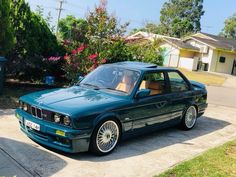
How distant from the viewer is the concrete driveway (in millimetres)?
5090

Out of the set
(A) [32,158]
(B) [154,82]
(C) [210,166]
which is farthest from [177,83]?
(A) [32,158]

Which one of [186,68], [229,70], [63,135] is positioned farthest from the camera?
[229,70]

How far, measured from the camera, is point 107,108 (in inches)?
225

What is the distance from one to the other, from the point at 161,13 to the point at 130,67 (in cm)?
6901

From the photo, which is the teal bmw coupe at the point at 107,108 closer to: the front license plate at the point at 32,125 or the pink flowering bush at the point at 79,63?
the front license plate at the point at 32,125

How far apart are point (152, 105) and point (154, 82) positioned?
64 centimetres

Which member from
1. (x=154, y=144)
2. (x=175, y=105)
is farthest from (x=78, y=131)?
(x=175, y=105)

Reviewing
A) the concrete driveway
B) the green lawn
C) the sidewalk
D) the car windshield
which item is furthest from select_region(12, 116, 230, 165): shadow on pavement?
the car windshield

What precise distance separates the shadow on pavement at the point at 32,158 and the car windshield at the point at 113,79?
1.71 metres

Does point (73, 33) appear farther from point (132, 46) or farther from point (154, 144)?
point (154, 144)

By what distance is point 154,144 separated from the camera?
6.78m

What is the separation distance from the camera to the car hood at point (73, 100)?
5.46 m

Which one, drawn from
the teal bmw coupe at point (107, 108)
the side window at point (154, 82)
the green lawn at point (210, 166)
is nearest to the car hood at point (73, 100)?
the teal bmw coupe at point (107, 108)

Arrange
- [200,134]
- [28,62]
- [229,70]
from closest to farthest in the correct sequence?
[200,134]
[28,62]
[229,70]
